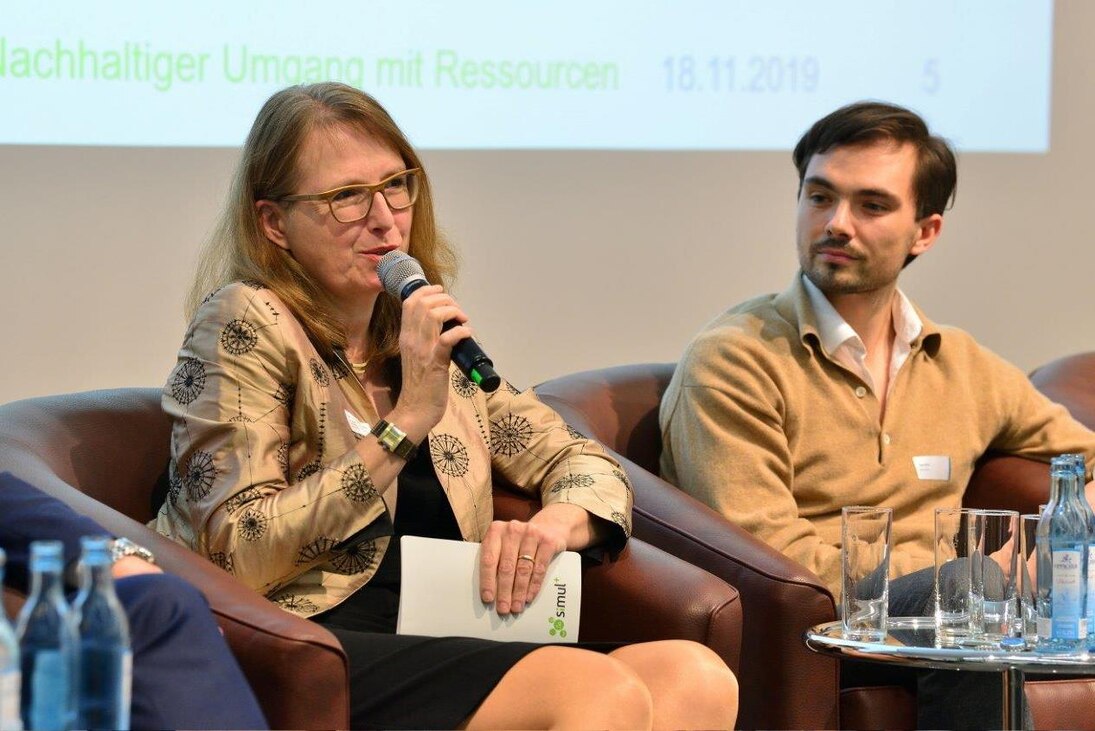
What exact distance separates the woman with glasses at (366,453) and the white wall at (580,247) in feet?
3.07

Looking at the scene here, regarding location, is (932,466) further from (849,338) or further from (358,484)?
(358,484)

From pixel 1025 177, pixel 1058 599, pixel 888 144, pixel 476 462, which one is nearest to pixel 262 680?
pixel 476 462

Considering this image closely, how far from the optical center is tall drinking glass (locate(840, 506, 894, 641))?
2.23 m

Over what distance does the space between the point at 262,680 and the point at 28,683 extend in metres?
0.47

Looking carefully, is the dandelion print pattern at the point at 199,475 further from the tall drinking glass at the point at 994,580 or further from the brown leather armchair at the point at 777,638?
the tall drinking glass at the point at 994,580

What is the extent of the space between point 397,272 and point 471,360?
0.79 feet

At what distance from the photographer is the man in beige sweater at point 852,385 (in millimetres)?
2930

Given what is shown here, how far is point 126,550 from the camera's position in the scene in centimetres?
192

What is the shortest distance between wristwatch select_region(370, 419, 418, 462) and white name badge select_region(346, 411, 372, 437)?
0.44 ft

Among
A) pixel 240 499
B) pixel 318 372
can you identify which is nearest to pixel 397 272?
pixel 318 372

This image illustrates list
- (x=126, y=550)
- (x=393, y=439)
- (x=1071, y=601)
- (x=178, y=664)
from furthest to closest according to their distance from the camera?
(x=393, y=439) → (x=1071, y=601) → (x=126, y=550) → (x=178, y=664)

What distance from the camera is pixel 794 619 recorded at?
8.13ft

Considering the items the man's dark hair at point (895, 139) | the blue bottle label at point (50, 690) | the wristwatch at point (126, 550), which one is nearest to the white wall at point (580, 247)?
the man's dark hair at point (895, 139)

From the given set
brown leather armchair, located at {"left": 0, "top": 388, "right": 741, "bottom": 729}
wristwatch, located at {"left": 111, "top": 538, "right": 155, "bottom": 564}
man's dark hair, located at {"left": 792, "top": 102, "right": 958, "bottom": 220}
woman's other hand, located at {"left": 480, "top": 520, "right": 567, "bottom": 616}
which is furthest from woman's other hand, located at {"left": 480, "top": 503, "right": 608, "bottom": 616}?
man's dark hair, located at {"left": 792, "top": 102, "right": 958, "bottom": 220}
